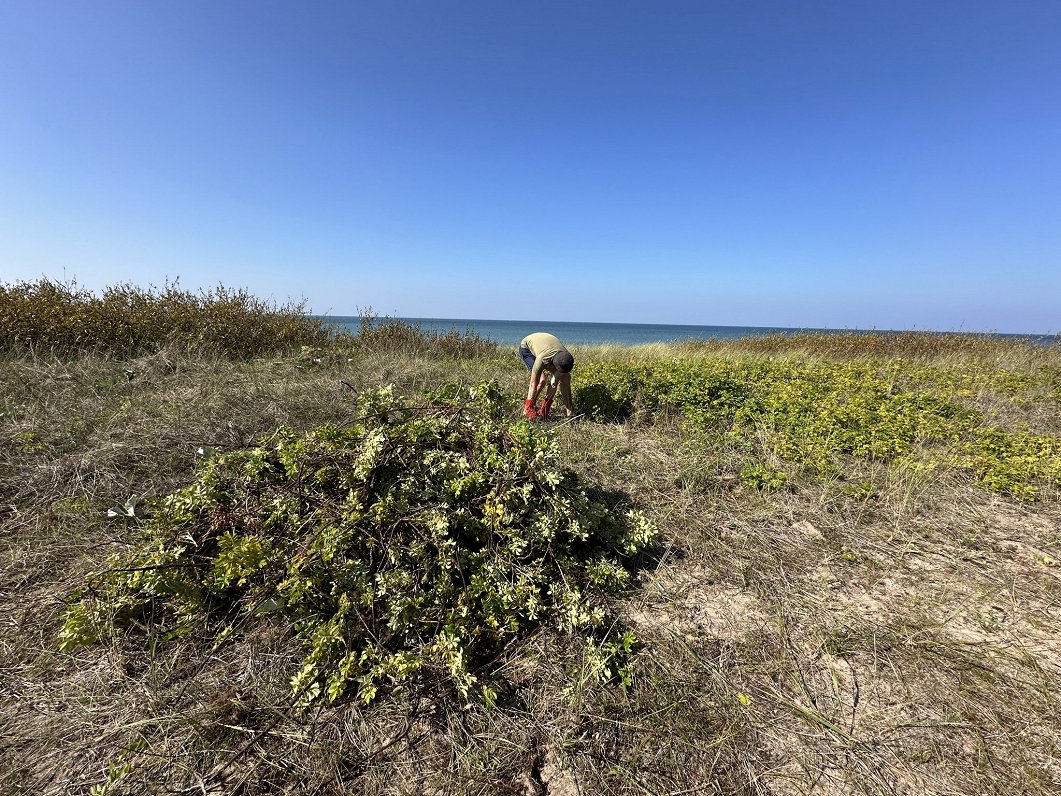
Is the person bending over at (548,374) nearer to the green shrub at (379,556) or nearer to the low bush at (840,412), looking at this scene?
the low bush at (840,412)

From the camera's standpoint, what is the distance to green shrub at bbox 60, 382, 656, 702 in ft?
5.75

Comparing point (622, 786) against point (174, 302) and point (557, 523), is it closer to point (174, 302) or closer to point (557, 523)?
point (557, 523)

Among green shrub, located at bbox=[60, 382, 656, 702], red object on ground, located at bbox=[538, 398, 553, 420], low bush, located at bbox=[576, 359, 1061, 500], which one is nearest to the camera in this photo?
green shrub, located at bbox=[60, 382, 656, 702]

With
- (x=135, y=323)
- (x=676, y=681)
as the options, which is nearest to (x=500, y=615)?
(x=676, y=681)

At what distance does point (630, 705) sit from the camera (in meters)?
1.62

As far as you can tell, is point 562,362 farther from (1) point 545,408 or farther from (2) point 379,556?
(2) point 379,556

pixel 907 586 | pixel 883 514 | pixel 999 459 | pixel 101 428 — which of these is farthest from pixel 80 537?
pixel 999 459

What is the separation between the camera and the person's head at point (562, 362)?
195 inches

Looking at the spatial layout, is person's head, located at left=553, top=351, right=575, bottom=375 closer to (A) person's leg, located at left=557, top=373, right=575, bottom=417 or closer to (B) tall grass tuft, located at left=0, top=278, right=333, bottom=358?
(A) person's leg, located at left=557, top=373, right=575, bottom=417

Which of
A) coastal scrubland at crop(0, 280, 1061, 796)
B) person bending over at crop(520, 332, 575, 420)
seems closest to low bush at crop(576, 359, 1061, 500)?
coastal scrubland at crop(0, 280, 1061, 796)

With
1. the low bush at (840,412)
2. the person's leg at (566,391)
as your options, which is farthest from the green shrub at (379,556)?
the person's leg at (566,391)

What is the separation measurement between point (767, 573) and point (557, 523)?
4.66 ft

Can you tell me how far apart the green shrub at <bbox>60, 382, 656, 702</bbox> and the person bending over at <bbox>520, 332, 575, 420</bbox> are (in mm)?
2680

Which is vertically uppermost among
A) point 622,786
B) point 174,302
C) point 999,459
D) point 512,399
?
point 174,302
